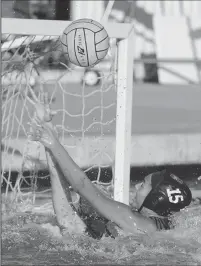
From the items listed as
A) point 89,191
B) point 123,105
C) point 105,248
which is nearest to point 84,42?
point 123,105

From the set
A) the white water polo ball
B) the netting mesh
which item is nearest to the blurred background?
the netting mesh

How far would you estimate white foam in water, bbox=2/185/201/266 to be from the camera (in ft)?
9.85

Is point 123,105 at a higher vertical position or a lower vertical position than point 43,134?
higher

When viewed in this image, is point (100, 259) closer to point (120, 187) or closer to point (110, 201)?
point (110, 201)

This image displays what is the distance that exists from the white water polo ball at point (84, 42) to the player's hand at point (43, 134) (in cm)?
86

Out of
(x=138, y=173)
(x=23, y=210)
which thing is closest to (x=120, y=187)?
(x=23, y=210)

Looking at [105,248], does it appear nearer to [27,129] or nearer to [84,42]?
[84,42]

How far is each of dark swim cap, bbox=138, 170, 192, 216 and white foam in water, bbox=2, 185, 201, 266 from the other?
0.14 m

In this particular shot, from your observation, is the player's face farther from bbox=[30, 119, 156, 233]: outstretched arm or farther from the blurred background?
the blurred background

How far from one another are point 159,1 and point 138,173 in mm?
7038

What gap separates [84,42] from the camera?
11.6ft

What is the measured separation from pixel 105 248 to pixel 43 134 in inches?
27.7

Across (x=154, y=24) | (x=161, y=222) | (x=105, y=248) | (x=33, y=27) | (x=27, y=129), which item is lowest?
(x=105, y=248)

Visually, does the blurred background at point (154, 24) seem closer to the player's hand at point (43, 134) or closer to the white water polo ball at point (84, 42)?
the white water polo ball at point (84, 42)
